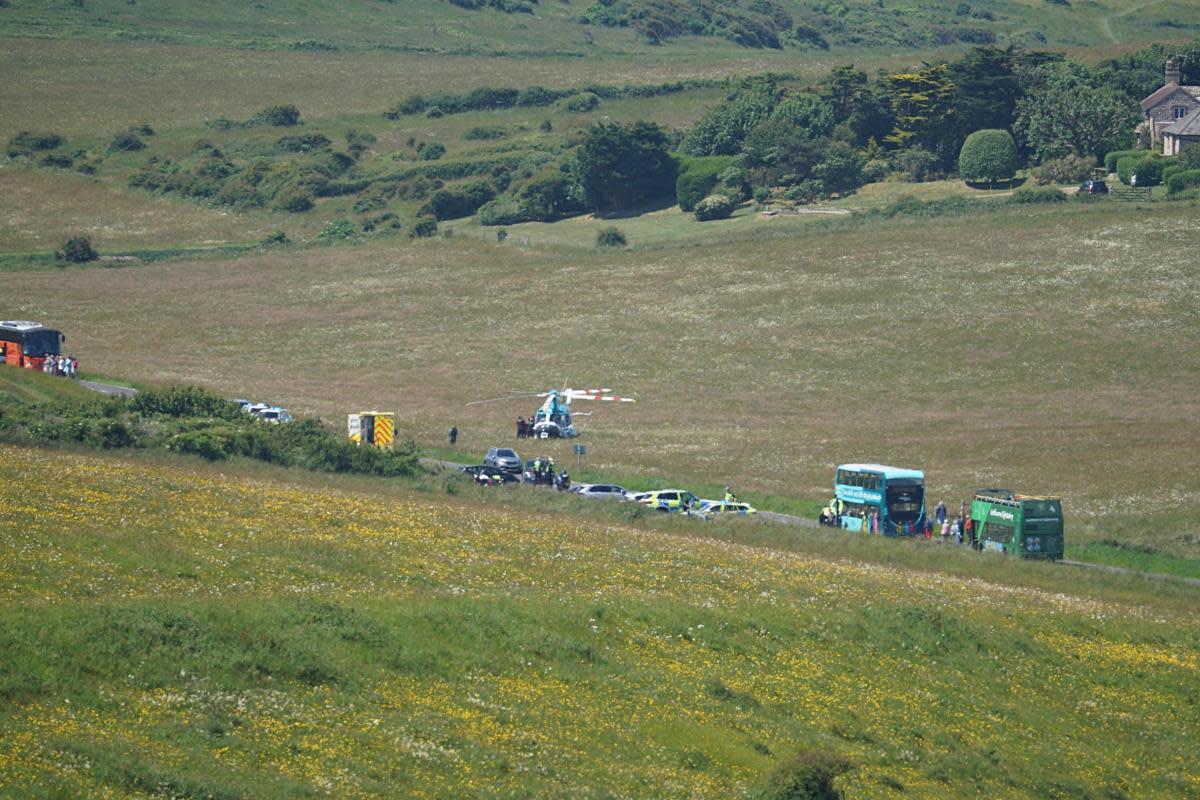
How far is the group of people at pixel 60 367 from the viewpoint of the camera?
8256 centimetres

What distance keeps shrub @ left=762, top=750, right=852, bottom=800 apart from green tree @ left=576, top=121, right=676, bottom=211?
4870 inches

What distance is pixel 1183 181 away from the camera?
11669 centimetres

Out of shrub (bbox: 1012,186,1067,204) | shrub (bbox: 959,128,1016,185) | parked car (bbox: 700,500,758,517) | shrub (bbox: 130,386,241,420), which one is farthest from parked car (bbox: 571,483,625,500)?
shrub (bbox: 959,128,1016,185)

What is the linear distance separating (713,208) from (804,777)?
11505cm

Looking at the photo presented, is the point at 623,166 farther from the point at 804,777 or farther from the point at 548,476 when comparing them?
the point at 804,777

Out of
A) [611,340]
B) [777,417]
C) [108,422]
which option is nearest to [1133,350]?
[777,417]

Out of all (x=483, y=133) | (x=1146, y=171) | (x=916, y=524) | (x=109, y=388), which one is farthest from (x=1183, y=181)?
(x=483, y=133)

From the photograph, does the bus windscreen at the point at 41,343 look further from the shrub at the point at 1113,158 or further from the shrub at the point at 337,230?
the shrub at the point at 1113,158

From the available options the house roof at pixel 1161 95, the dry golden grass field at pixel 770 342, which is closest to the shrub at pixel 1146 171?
the dry golden grass field at pixel 770 342

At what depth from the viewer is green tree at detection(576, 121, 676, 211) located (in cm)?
14538

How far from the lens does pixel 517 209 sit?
147 meters

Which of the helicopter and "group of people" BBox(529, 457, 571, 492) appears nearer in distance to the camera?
"group of people" BBox(529, 457, 571, 492)

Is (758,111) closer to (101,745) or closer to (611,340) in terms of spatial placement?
(611,340)

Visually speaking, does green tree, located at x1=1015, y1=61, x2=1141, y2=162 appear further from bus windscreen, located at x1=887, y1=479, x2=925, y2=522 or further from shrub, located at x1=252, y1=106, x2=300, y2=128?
shrub, located at x1=252, y1=106, x2=300, y2=128
